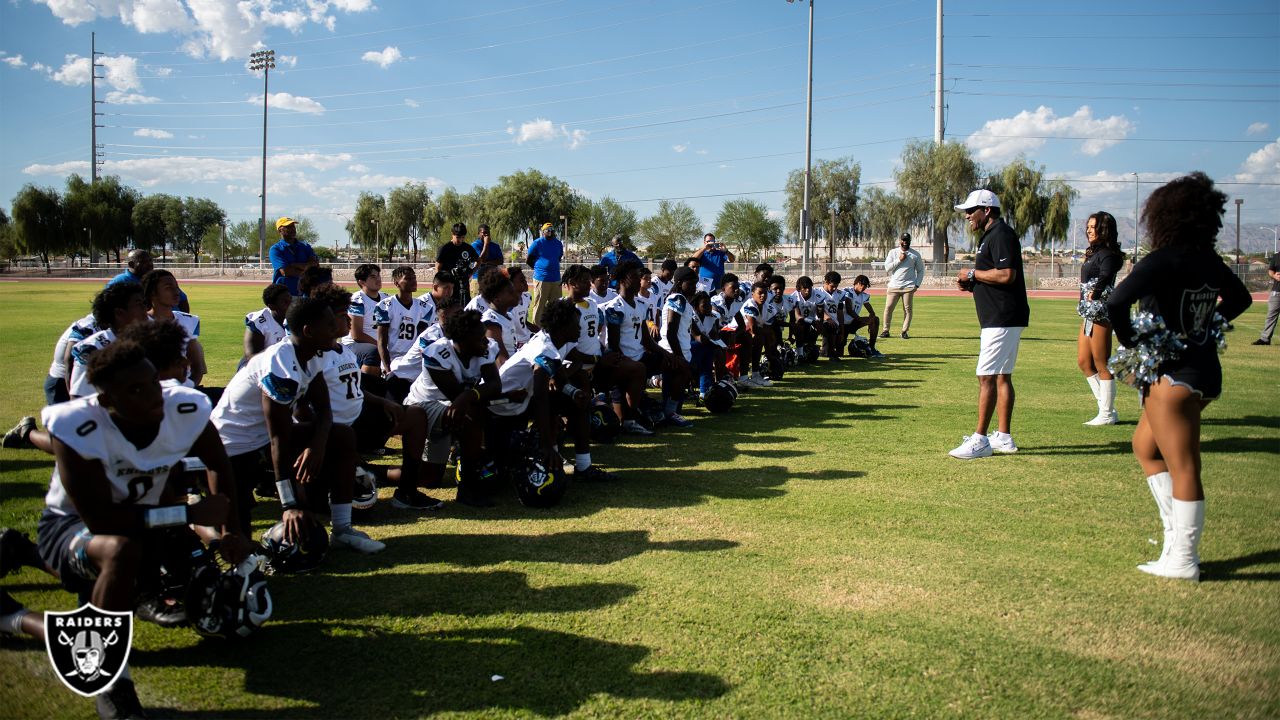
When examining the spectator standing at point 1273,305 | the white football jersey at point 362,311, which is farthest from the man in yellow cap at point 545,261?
the spectator standing at point 1273,305

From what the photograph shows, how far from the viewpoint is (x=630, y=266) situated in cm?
938

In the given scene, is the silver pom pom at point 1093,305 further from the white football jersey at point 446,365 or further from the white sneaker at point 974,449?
the white football jersey at point 446,365

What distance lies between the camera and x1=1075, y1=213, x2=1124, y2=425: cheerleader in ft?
26.8

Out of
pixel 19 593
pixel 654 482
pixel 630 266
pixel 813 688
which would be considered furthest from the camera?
pixel 630 266

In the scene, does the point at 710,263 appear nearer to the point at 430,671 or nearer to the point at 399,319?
the point at 399,319

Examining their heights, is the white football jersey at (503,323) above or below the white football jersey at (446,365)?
above

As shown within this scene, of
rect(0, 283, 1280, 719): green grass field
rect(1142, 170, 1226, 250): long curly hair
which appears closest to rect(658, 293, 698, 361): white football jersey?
rect(0, 283, 1280, 719): green grass field

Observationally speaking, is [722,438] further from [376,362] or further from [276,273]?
[276,273]

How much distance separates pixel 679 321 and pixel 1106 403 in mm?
4873

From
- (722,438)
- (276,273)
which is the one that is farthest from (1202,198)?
(276,273)

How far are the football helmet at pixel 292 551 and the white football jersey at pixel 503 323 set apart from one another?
330cm

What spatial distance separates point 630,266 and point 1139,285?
5707 mm

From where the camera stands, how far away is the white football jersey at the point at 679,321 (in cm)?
990

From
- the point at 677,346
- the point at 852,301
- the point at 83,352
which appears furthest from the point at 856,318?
the point at 83,352
